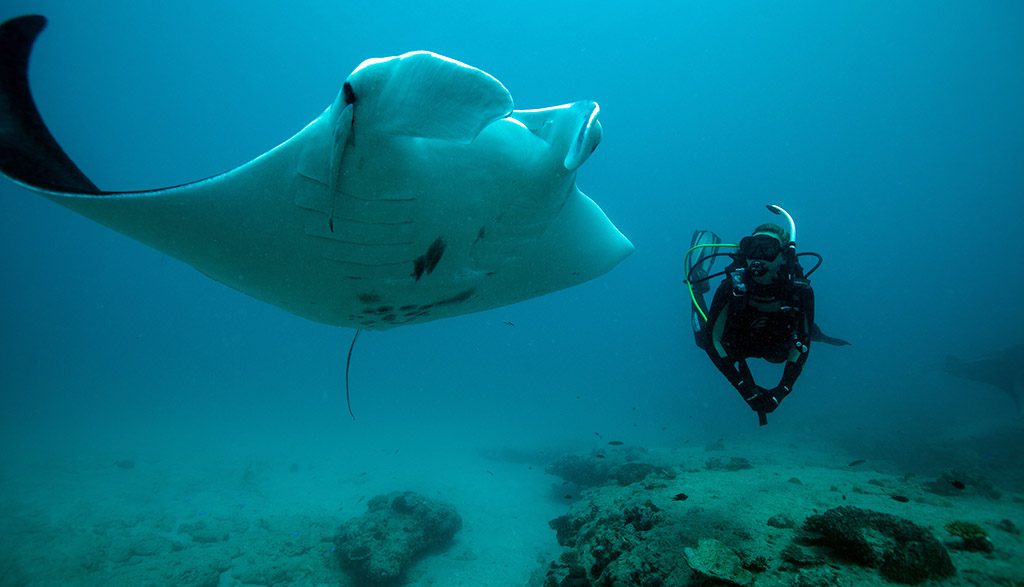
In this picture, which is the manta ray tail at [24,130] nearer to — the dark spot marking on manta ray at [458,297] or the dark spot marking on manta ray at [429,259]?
the dark spot marking on manta ray at [429,259]

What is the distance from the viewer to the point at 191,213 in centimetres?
191

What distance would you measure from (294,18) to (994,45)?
107 metres

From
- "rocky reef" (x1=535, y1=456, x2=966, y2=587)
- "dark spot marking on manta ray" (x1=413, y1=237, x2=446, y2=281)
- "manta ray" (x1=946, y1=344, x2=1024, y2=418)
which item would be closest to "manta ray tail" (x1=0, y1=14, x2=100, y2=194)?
"dark spot marking on manta ray" (x1=413, y1=237, x2=446, y2=281)

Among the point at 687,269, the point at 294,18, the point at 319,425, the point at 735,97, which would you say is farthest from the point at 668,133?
the point at 687,269

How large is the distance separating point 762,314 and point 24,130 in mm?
4931

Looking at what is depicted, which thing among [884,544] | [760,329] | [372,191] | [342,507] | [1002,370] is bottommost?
[342,507]

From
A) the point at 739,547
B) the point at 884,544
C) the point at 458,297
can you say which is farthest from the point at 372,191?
the point at 884,544

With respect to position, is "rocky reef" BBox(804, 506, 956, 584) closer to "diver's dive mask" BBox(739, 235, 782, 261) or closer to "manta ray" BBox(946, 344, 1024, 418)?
"diver's dive mask" BBox(739, 235, 782, 261)

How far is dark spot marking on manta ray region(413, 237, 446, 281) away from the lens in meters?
2.23

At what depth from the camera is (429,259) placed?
2.32 metres

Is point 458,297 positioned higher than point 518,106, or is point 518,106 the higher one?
point 518,106

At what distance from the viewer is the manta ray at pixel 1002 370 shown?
42.8 ft

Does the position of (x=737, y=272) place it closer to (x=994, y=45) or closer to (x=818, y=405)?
(x=818, y=405)

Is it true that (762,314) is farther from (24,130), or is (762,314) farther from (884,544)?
(24,130)
